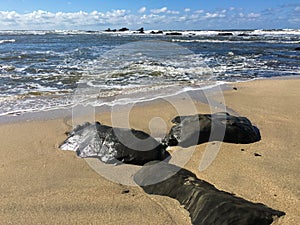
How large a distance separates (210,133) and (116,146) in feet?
4.46

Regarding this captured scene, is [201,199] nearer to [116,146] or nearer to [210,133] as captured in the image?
[116,146]

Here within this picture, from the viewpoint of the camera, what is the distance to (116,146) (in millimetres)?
4223

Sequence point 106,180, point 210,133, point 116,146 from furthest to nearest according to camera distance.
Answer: point 210,133 → point 116,146 → point 106,180

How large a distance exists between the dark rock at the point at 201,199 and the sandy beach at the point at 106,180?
0.10 metres

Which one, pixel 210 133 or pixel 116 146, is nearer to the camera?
pixel 116 146

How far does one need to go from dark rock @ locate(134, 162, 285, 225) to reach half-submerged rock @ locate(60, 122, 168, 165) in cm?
33

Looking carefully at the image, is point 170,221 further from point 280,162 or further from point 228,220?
point 280,162

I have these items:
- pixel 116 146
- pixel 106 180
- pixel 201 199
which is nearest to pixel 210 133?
pixel 116 146

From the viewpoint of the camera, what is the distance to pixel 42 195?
10.9 feet

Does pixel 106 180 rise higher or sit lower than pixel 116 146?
lower

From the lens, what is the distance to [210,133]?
185 inches

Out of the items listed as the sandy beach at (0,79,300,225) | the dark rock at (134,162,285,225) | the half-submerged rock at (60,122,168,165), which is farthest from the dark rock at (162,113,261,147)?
the dark rock at (134,162,285,225)

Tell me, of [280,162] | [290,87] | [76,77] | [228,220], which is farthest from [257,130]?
[76,77]

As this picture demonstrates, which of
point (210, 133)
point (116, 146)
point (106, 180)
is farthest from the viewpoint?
point (210, 133)
